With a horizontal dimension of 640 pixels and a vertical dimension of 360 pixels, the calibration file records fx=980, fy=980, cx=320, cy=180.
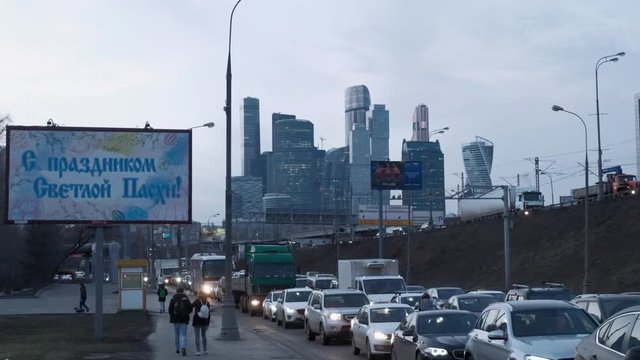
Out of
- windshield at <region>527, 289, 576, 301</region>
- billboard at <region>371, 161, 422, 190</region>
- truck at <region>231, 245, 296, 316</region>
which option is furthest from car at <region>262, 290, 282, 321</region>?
billboard at <region>371, 161, 422, 190</region>

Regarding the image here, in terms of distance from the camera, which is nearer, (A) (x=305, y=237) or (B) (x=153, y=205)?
(B) (x=153, y=205)

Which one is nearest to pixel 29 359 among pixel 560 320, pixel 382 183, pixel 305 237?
pixel 560 320

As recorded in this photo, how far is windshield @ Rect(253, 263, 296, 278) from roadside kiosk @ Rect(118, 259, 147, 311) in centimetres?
798

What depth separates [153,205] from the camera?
3103cm

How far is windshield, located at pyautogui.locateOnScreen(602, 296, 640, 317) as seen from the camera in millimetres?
19969

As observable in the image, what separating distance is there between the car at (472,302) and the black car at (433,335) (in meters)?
6.80

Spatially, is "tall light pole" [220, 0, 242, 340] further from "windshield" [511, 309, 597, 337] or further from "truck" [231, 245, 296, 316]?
"truck" [231, 245, 296, 316]

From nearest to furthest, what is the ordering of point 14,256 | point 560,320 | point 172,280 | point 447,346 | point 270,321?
1. point 560,320
2. point 447,346
3. point 270,321
4. point 14,256
5. point 172,280

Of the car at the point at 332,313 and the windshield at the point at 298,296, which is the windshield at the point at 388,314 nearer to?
the car at the point at 332,313

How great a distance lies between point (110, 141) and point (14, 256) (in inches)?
2214

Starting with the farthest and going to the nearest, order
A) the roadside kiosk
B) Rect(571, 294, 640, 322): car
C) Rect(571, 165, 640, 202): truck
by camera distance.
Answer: Rect(571, 165, 640, 202): truck, the roadside kiosk, Rect(571, 294, 640, 322): car

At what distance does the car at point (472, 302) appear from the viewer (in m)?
27.4

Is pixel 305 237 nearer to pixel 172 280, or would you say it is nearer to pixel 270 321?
pixel 172 280

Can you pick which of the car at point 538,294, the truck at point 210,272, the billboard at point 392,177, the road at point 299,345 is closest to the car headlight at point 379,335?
the road at point 299,345
